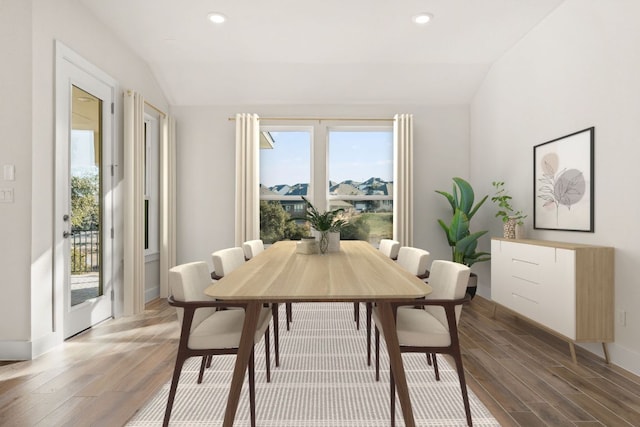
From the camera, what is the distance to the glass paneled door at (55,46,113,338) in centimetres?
305

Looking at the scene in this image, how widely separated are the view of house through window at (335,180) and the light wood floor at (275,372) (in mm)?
2224

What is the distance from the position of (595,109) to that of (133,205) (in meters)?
4.25

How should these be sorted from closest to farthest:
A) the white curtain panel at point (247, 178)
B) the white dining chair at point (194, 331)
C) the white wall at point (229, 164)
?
the white dining chair at point (194, 331)
the white curtain panel at point (247, 178)
the white wall at point (229, 164)

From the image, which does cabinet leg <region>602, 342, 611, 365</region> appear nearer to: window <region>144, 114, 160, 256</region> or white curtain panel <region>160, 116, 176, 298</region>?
white curtain panel <region>160, 116, 176, 298</region>

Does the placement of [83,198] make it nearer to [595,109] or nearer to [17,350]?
[17,350]

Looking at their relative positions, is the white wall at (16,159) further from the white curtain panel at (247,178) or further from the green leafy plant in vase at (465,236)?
the green leafy plant in vase at (465,236)

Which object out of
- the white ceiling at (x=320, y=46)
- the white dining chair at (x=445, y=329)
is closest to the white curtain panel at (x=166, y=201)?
the white ceiling at (x=320, y=46)

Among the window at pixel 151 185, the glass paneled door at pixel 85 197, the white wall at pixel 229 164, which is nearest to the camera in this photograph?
the glass paneled door at pixel 85 197

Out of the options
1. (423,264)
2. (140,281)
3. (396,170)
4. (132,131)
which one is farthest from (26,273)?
(396,170)

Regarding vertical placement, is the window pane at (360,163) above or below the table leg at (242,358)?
above

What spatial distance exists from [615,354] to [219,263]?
2.87 metres

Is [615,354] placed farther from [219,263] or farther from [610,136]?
[219,263]

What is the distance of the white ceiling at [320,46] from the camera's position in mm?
3336

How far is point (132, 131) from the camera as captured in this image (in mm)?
3822
